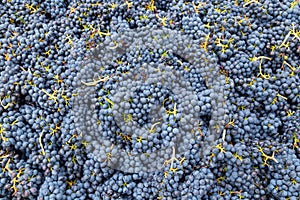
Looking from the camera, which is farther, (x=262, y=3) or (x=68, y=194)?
(x=262, y=3)

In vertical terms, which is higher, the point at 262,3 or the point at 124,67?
the point at 262,3

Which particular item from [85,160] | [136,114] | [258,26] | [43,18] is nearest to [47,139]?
[85,160]

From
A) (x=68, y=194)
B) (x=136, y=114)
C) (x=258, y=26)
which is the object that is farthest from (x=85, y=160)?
(x=258, y=26)

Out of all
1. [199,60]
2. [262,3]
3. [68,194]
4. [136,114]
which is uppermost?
[262,3]

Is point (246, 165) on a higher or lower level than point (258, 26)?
lower

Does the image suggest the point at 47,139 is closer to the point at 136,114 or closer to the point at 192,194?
the point at 136,114

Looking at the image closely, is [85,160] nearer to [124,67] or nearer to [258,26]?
[124,67]
